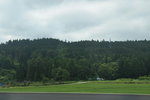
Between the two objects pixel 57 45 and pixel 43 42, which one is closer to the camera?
pixel 57 45

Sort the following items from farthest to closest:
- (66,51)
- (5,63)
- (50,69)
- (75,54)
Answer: (66,51) → (75,54) → (5,63) → (50,69)

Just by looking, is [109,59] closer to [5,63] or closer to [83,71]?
[83,71]

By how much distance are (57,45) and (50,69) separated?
91135 mm

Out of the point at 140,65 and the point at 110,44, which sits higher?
the point at 110,44

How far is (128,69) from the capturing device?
322 ft

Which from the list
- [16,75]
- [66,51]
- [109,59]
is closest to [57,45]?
[66,51]

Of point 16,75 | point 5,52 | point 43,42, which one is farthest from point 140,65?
point 43,42

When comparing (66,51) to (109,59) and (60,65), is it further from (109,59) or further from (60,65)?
(60,65)

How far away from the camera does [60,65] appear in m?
93.8

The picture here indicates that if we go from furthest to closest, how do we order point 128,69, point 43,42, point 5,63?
point 43,42 < point 5,63 < point 128,69

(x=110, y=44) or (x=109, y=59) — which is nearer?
(x=109, y=59)

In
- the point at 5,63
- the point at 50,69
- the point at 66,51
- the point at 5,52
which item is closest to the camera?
the point at 50,69

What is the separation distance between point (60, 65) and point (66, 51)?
5513cm

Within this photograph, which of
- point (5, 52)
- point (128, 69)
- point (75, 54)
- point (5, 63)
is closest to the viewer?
point (128, 69)
